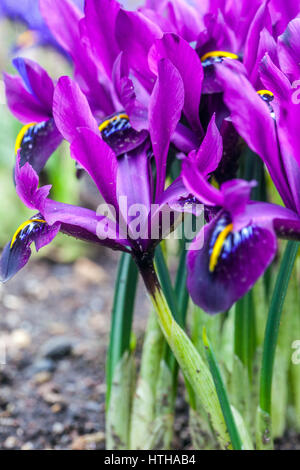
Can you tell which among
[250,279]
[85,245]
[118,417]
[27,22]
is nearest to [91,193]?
[85,245]

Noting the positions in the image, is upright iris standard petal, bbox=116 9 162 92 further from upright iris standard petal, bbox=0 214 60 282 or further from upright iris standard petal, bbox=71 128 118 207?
upright iris standard petal, bbox=0 214 60 282

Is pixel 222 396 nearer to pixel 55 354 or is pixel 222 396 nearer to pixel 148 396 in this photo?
pixel 148 396

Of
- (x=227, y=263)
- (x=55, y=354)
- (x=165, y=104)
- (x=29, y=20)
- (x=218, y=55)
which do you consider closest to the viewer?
(x=227, y=263)

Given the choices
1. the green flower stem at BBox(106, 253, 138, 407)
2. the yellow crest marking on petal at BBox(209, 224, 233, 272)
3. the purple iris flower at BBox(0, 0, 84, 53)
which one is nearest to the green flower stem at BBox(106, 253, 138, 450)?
the green flower stem at BBox(106, 253, 138, 407)

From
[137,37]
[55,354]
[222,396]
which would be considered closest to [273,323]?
[222,396]

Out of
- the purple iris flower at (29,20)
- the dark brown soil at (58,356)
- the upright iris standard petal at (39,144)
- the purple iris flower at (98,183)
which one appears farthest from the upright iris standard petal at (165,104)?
the purple iris flower at (29,20)
